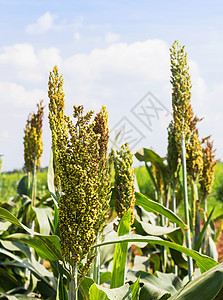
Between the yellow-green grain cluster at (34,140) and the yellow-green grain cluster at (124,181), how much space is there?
1.03 m

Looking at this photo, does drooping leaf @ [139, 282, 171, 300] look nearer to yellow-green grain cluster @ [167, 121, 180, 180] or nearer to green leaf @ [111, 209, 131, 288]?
green leaf @ [111, 209, 131, 288]

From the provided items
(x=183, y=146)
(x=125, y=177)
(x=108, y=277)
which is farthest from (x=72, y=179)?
(x=183, y=146)

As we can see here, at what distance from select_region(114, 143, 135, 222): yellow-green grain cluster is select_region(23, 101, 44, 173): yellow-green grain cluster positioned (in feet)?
3.38

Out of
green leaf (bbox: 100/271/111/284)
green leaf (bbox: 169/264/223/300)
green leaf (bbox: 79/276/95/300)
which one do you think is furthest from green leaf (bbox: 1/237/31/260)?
green leaf (bbox: 169/264/223/300)

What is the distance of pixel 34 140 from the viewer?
2.14 metres

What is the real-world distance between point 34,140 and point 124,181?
43.0 inches

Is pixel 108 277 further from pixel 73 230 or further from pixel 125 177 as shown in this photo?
pixel 73 230

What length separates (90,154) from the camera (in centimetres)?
96

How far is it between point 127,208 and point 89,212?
31 centimetres

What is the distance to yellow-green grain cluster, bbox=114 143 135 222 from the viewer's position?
1199 millimetres

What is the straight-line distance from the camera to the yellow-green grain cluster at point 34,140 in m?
2.14

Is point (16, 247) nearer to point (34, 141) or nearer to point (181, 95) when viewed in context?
point (34, 141)

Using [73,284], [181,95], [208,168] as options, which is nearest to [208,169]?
[208,168]

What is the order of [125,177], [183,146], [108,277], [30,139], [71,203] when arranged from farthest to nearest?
[30,139] < [183,146] < [108,277] < [125,177] < [71,203]
